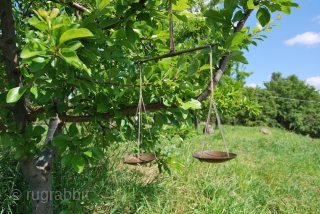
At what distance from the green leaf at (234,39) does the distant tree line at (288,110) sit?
2663 centimetres

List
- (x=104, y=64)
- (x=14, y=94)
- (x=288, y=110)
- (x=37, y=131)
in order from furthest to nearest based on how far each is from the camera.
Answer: (x=288, y=110) → (x=104, y=64) → (x=37, y=131) → (x=14, y=94)

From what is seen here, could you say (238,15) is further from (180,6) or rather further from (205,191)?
(205,191)

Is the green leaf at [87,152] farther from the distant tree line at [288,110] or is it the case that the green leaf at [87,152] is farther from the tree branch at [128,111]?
the distant tree line at [288,110]

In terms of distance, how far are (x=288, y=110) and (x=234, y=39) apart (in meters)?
36.6

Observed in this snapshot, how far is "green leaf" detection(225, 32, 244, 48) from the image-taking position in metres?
1.09

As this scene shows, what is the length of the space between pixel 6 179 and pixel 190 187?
2.17 m

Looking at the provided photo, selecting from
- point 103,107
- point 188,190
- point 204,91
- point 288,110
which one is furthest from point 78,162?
point 288,110

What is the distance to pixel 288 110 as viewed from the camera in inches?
1331

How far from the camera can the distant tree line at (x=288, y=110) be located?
28.9 m

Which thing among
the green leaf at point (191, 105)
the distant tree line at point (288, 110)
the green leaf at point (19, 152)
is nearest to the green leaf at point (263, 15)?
the green leaf at point (191, 105)

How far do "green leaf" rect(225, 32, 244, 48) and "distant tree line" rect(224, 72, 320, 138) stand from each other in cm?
2663

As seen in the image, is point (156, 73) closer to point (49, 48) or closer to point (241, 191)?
point (49, 48)

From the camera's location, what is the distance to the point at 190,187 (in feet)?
10.9

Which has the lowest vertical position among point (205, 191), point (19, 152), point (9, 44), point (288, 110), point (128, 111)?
point (205, 191)
